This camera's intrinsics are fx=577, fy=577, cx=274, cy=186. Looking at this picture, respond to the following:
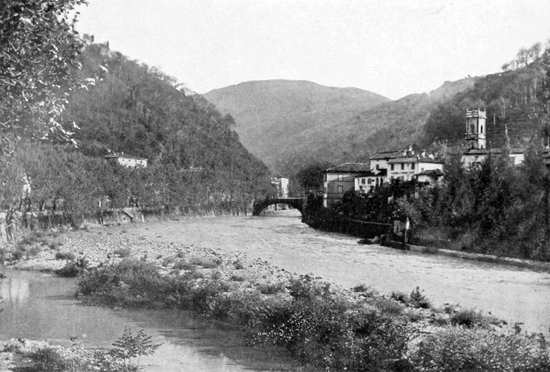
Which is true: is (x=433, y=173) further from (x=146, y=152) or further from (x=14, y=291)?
(x=146, y=152)

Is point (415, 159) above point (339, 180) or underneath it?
above

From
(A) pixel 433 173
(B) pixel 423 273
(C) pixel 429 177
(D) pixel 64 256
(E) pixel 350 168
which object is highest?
(E) pixel 350 168

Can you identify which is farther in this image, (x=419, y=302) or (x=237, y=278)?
(x=237, y=278)

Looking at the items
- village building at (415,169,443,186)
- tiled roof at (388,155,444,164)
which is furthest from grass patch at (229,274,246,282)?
tiled roof at (388,155,444,164)

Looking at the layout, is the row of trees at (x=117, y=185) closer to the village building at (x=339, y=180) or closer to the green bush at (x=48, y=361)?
the green bush at (x=48, y=361)

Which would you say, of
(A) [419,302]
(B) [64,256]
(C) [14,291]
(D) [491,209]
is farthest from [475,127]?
(C) [14,291]

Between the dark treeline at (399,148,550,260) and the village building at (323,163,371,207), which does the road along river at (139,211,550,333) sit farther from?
the village building at (323,163,371,207)

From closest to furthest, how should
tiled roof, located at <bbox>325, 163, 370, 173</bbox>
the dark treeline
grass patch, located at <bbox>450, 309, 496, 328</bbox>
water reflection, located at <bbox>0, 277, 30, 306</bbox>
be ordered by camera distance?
grass patch, located at <bbox>450, 309, 496, 328</bbox> < water reflection, located at <bbox>0, 277, 30, 306</bbox> < the dark treeline < tiled roof, located at <bbox>325, 163, 370, 173</bbox>

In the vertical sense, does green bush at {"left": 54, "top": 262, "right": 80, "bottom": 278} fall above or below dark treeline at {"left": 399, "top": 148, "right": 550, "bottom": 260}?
below
